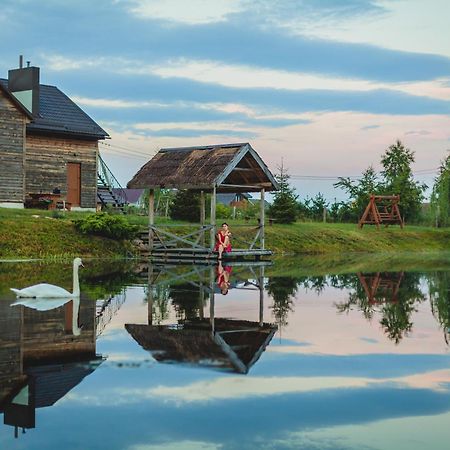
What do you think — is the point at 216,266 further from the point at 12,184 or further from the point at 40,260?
the point at 12,184

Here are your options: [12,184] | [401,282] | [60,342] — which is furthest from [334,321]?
[12,184]

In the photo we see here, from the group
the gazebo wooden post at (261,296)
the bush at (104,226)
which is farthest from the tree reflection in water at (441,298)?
the bush at (104,226)

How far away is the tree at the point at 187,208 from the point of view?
48281mm

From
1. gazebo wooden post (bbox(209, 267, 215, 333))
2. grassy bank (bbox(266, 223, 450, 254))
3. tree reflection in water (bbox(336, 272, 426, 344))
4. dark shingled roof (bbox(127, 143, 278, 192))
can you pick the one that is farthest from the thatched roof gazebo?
tree reflection in water (bbox(336, 272, 426, 344))

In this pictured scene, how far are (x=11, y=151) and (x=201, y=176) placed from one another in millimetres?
11209

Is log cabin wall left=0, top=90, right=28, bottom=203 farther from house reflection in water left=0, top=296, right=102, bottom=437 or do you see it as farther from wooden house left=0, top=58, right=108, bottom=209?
house reflection in water left=0, top=296, right=102, bottom=437

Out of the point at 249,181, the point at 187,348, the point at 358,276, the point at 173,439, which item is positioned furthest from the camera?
the point at 249,181

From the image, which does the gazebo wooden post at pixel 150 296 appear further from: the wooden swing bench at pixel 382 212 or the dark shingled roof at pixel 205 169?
the wooden swing bench at pixel 382 212

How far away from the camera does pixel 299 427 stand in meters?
7.02

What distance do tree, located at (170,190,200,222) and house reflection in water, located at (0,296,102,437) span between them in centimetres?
3272

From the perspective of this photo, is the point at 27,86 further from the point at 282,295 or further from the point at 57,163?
the point at 282,295

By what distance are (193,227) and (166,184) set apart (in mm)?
8516

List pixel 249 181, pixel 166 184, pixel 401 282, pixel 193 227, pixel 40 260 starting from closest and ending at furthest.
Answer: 1. pixel 401 282
2. pixel 40 260
3. pixel 166 184
4. pixel 249 181
5. pixel 193 227

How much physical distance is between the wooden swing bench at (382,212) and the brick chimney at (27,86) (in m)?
23.1
